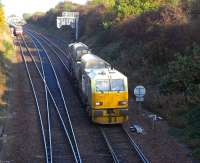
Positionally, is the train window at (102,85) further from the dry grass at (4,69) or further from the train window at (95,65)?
the dry grass at (4,69)

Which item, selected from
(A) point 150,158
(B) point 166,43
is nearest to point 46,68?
(B) point 166,43

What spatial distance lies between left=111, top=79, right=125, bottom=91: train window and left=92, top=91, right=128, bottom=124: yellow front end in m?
0.25

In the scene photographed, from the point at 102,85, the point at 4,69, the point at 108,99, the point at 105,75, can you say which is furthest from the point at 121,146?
the point at 4,69

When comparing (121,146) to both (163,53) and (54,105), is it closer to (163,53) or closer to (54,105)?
(54,105)

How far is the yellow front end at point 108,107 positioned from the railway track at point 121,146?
484 mm

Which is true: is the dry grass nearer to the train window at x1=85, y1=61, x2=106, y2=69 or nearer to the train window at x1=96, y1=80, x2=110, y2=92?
the train window at x1=85, y1=61, x2=106, y2=69

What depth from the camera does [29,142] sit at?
69.5ft

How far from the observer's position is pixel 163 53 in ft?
105

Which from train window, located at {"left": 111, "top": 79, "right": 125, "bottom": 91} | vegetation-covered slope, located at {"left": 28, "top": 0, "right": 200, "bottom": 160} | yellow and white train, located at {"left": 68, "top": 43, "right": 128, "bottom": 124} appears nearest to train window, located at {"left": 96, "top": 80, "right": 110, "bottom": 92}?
yellow and white train, located at {"left": 68, "top": 43, "right": 128, "bottom": 124}

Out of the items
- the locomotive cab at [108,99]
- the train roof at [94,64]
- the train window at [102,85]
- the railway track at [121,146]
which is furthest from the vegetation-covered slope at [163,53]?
the train window at [102,85]

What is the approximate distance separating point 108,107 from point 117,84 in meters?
1.19

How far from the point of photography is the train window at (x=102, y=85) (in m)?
23.7

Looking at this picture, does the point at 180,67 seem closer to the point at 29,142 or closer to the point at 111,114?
the point at 111,114

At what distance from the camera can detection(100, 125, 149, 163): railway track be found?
743 inches
